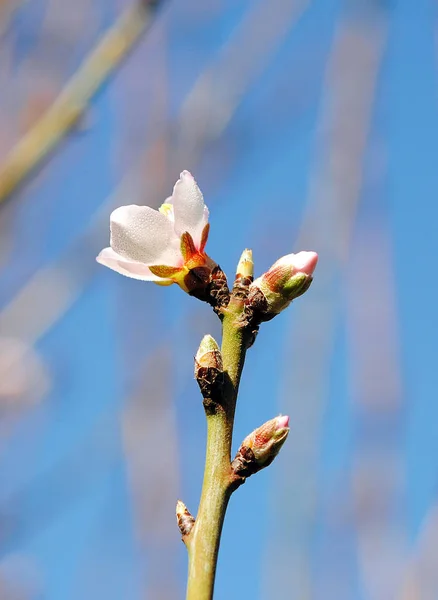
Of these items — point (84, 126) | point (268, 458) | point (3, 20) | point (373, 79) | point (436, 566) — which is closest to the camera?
point (268, 458)

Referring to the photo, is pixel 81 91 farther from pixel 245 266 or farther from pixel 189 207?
pixel 245 266

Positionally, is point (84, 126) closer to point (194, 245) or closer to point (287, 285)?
point (194, 245)

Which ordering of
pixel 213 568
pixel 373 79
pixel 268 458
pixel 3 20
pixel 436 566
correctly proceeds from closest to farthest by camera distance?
1. pixel 213 568
2. pixel 268 458
3. pixel 3 20
4. pixel 373 79
5. pixel 436 566

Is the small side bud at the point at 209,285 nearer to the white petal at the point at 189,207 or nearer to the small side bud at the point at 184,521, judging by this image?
the white petal at the point at 189,207

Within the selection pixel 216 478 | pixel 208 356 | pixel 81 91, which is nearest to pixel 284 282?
pixel 208 356

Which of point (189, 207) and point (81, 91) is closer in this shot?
point (189, 207)

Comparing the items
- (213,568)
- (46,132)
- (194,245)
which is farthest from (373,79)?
(213,568)

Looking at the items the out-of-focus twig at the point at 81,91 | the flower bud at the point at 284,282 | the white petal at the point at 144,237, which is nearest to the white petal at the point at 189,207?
the white petal at the point at 144,237
